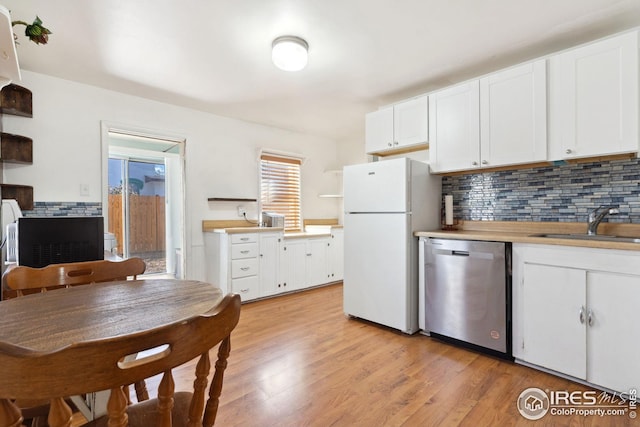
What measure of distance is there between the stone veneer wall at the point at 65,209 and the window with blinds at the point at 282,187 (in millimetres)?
1967

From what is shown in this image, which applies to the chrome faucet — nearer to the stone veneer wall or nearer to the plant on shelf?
the plant on shelf

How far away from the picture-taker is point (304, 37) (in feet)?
7.45

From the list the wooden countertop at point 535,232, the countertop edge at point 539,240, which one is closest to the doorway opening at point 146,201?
the countertop edge at point 539,240

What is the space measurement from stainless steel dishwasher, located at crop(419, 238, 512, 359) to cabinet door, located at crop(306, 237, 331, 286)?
6.31 ft

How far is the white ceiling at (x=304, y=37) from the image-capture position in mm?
1952

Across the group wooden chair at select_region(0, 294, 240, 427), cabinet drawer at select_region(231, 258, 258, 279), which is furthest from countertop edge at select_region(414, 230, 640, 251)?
wooden chair at select_region(0, 294, 240, 427)

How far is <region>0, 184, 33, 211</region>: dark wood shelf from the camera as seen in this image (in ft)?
8.40

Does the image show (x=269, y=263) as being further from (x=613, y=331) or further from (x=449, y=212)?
(x=613, y=331)

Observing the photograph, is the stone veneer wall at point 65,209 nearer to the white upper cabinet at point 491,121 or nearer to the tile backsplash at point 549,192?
the white upper cabinet at point 491,121

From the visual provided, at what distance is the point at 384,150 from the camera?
331 cm

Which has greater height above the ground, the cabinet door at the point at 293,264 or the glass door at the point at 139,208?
the glass door at the point at 139,208

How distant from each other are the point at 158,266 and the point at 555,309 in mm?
5163

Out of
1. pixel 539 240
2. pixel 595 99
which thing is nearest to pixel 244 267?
Answer: pixel 539 240

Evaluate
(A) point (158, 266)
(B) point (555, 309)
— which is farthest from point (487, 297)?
(A) point (158, 266)
